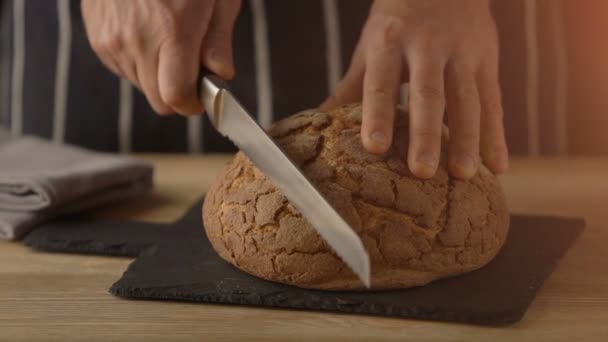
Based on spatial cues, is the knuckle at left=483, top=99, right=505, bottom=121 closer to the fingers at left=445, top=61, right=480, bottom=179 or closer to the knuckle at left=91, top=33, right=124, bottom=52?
the fingers at left=445, top=61, right=480, bottom=179

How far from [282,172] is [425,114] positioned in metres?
0.20

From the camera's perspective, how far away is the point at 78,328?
48.0 inches

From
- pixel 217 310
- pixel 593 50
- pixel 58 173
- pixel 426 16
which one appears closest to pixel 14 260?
pixel 58 173

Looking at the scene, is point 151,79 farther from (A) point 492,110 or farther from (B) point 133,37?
(A) point 492,110

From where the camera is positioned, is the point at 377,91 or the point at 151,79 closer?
the point at 377,91

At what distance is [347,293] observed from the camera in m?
1.29

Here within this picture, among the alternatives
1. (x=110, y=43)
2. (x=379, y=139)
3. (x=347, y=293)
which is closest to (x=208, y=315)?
(x=347, y=293)

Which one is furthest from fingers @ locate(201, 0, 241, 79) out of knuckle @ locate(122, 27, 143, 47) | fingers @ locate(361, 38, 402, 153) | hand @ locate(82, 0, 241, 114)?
fingers @ locate(361, 38, 402, 153)

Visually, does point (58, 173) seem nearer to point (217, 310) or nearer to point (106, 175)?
point (106, 175)

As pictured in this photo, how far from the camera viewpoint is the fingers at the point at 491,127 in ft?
4.75

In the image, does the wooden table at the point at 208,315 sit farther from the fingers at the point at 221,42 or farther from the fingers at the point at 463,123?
the fingers at the point at 221,42

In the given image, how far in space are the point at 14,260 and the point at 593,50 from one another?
1.27 meters

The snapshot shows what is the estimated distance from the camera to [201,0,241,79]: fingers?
57.4 inches

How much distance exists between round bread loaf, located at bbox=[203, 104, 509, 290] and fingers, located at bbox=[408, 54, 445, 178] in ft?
0.10
